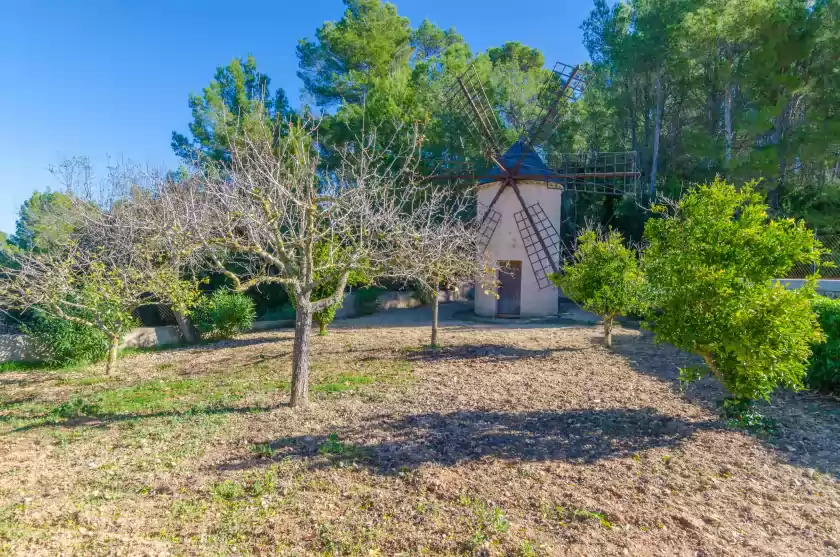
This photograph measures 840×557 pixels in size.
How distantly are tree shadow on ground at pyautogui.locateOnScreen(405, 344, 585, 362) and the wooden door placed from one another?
7.23m

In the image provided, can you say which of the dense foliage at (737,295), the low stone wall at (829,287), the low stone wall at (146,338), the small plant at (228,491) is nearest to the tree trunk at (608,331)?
the low stone wall at (829,287)

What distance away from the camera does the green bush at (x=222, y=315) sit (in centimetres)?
1539

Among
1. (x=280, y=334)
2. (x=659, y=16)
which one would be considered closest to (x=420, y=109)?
(x=659, y=16)

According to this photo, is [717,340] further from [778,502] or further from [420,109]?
[420,109]

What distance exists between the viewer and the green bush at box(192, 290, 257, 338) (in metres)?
15.4

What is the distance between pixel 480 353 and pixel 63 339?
32.0 feet

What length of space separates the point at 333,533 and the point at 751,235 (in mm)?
5955

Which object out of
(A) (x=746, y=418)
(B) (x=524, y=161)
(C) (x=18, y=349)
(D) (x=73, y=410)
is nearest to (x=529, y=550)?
(A) (x=746, y=418)

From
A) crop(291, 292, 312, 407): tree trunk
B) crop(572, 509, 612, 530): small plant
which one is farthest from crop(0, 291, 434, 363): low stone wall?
crop(572, 509, 612, 530): small plant

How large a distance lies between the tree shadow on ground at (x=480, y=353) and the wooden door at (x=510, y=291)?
7228mm

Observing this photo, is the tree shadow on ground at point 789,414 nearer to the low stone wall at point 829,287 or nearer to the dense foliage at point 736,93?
the low stone wall at point 829,287

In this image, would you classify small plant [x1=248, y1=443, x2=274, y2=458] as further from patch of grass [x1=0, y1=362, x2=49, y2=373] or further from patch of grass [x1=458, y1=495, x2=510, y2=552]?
patch of grass [x1=0, y1=362, x2=49, y2=373]

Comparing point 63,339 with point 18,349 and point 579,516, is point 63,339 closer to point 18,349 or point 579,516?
point 18,349

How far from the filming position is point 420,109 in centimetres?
2336
